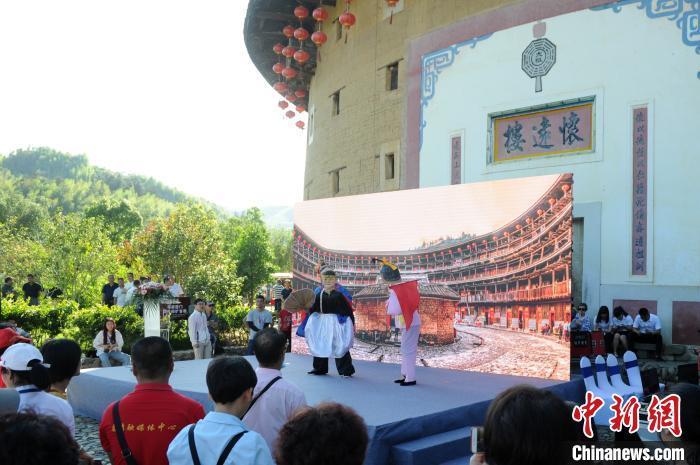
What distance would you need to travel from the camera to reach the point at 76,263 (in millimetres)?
20000

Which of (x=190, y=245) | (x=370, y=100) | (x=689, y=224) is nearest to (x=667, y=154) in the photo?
(x=689, y=224)

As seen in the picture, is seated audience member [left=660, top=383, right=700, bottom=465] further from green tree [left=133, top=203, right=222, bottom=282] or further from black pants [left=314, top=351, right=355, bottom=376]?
green tree [left=133, top=203, right=222, bottom=282]

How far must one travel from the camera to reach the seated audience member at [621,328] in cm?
1023

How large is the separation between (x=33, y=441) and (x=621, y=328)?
995cm

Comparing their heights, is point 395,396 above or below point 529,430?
below

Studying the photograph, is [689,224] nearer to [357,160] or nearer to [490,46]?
[490,46]

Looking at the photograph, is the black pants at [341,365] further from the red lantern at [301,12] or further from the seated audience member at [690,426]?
the red lantern at [301,12]

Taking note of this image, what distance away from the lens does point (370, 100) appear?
15.1m

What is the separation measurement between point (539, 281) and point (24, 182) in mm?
66282

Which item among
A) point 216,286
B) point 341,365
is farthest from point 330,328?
point 216,286

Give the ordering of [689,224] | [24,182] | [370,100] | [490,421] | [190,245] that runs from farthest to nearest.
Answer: [24,182] < [190,245] < [370,100] < [689,224] < [490,421]

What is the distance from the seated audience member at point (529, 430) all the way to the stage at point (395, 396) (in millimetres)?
3635

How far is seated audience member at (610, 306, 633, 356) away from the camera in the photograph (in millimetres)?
10227

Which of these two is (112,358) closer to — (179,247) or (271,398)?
(271,398)
